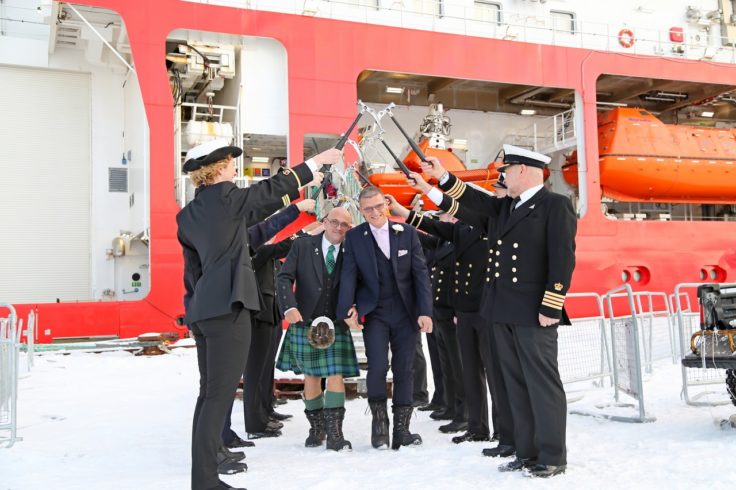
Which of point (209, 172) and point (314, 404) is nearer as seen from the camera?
point (209, 172)

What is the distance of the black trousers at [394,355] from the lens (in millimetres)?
3959

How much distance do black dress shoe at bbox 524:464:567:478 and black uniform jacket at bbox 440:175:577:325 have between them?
674 millimetres

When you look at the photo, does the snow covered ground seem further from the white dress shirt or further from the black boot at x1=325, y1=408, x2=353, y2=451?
the white dress shirt

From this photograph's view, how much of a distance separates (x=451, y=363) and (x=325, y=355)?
123 centimetres

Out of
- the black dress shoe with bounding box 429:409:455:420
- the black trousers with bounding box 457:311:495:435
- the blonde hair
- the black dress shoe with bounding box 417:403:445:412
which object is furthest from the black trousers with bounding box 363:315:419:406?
the blonde hair

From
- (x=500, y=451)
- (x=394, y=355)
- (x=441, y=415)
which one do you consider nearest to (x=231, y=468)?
(x=394, y=355)

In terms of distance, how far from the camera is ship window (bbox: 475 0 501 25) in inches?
519

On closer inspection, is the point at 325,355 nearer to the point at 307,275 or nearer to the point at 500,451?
the point at 307,275

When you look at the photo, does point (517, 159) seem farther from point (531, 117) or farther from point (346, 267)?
point (531, 117)

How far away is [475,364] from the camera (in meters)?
4.29

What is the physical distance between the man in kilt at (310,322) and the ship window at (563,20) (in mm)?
11316

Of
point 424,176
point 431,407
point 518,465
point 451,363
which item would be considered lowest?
point 431,407

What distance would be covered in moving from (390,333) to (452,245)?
105cm

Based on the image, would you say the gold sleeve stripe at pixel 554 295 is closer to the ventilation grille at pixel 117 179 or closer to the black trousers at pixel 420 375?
the black trousers at pixel 420 375
